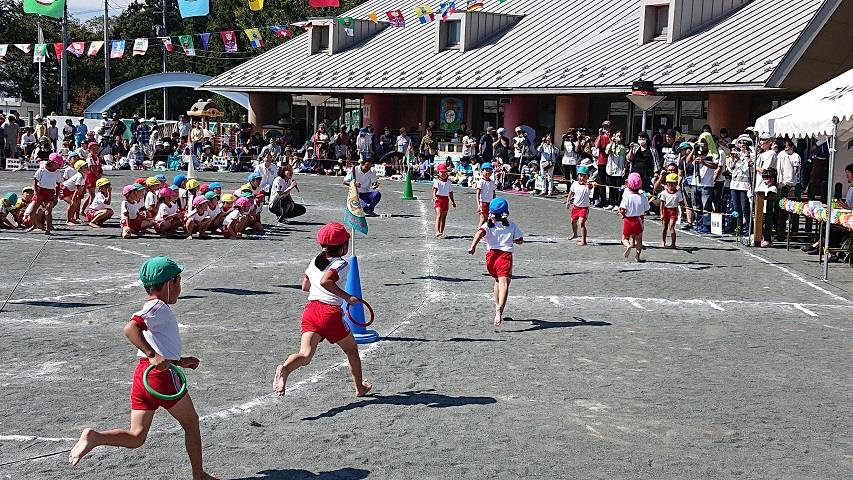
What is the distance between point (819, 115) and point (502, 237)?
25.1ft

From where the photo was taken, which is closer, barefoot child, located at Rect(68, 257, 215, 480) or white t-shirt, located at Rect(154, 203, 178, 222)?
barefoot child, located at Rect(68, 257, 215, 480)

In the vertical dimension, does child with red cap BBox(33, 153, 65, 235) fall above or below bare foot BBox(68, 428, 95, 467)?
above

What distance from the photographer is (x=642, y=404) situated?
8.93 meters

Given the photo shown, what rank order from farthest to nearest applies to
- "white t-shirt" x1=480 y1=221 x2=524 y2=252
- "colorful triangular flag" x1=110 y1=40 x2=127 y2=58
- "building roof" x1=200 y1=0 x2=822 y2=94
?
"colorful triangular flag" x1=110 y1=40 x2=127 y2=58 → "building roof" x1=200 y1=0 x2=822 y2=94 → "white t-shirt" x1=480 y1=221 x2=524 y2=252

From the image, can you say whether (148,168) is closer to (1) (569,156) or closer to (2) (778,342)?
(1) (569,156)

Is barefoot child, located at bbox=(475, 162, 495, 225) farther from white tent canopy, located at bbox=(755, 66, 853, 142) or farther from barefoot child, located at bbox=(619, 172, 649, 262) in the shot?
white tent canopy, located at bbox=(755, 66, 853, 142)

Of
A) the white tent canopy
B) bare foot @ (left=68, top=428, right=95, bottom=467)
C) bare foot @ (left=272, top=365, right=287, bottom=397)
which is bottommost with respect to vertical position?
bare foot @ (left=272, top=365, right=287, bottom=397)

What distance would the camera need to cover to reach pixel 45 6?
43.6m

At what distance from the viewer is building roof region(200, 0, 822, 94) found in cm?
2983

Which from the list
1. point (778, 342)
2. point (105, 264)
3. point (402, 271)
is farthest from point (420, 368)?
point (105, 264)

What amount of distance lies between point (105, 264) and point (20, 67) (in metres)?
63.3

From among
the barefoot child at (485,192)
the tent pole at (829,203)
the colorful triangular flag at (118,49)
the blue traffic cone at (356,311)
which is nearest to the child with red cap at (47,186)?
the barefoot child at (485,192)

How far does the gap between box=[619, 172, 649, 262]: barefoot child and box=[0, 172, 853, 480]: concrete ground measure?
0.52 metres

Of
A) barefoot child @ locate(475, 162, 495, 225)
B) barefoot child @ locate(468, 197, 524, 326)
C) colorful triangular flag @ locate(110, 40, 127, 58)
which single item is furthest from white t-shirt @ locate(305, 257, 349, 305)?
colorful triangular flag @ locate(110, 40, 127, 58)
